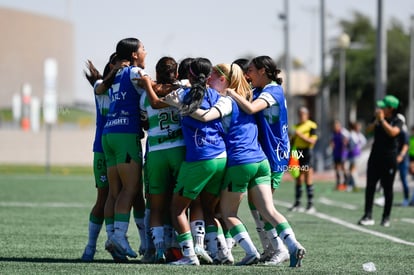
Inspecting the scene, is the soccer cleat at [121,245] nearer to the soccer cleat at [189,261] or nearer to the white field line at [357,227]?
the soccer cleat at [189,261]

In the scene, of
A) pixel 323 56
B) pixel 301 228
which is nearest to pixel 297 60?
pixel 323 56

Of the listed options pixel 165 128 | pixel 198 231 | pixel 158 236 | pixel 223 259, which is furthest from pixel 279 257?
pixel 165 128

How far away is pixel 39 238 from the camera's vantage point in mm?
13555

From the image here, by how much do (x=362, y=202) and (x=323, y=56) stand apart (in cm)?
2494

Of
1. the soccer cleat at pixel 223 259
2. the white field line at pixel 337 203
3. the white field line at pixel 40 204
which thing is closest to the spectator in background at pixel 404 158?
the white field line at pixel 337 203

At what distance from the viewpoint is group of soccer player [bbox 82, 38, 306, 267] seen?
10.2 meters

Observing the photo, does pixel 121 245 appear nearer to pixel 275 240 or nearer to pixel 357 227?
pixel 275 240

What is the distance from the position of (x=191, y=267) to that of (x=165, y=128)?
144 cm

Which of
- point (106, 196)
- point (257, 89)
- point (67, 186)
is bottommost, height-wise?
point (67, 186)

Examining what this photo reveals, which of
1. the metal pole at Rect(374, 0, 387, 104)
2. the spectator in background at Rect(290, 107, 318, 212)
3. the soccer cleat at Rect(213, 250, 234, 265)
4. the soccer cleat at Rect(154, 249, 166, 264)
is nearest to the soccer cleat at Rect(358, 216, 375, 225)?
the spectator in background at Rect(290, 107, 318, 212)

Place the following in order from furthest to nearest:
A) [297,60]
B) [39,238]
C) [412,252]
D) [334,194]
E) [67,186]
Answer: [297,60] < [67,186] < [334,194] < [39,238] < [412,252]

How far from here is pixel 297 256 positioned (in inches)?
399

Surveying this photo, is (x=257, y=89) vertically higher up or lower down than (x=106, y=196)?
higher up

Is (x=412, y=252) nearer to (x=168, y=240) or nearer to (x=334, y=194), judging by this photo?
(x=168, y=240)
